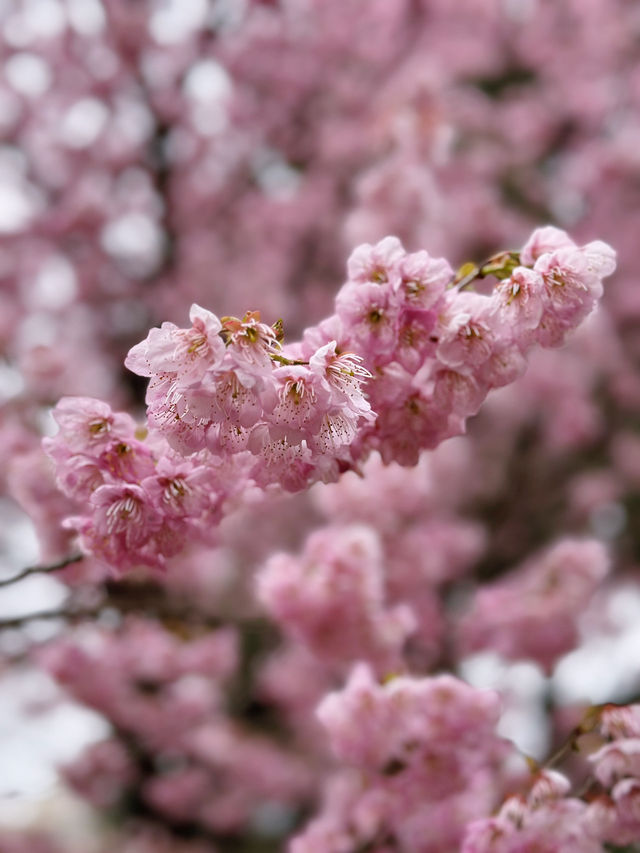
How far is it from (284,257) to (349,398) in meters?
4.11

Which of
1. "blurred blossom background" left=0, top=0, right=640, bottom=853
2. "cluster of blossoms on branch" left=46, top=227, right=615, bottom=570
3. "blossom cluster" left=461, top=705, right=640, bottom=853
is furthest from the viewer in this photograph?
"blurred blossom background" left=0, top=0, right=640, bottom=853

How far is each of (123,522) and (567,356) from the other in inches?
159

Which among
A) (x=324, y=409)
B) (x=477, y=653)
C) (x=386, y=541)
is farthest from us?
(x=477, y=653)

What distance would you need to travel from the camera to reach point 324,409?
3.20 feet

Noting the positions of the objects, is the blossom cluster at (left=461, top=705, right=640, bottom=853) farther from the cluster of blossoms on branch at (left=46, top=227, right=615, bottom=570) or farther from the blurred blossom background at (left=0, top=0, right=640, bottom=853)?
the blurred blossom background at (left=0, top=0, right=640, bottom=853)

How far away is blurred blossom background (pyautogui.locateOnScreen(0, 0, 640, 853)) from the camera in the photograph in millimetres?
3949

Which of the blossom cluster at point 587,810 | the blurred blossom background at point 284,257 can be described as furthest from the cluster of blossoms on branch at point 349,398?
the blurred blossom background at point 284,257

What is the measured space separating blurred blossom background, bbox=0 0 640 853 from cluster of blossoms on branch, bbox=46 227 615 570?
2.25m

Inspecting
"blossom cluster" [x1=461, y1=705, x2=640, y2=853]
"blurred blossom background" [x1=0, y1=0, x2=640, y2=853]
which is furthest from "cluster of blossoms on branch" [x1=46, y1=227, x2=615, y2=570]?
"blurred blossom background" [x1=0, y1=0, x2=640, y2=853]

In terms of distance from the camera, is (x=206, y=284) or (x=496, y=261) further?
(x=206, y=284)

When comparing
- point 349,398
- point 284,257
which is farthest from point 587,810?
point 284,257

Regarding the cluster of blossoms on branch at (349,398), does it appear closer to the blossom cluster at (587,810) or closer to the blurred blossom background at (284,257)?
the blossom cluster at (587,810)

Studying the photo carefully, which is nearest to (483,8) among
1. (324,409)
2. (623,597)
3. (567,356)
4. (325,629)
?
(567,356)

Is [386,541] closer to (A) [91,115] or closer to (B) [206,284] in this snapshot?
(B) [206,284]
